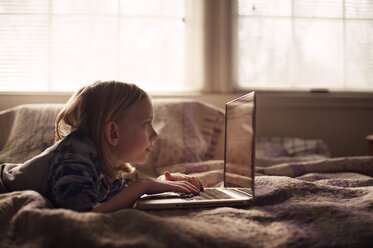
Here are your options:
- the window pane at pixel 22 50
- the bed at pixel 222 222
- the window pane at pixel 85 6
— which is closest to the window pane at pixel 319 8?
the window pane at pixel 85 6

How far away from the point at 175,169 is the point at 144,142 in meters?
0.43

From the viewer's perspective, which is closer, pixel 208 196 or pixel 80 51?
pixel 208 196

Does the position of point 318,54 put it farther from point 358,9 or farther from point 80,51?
point 80,51

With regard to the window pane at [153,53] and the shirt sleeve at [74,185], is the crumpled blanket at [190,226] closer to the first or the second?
the shirt sleeve at [74,185]

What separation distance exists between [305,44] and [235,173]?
4.82 ft

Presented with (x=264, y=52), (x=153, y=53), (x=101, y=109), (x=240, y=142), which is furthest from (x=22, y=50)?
(x=240, y=142)

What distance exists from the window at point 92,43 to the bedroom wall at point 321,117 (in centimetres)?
43

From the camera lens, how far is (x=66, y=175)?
792 millimetres

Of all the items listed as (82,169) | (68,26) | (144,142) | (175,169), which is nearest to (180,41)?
(68,26)

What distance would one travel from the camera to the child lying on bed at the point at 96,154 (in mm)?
800

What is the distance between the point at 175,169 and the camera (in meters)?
1.40

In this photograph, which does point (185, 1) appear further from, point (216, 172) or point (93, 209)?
point (93, 209)

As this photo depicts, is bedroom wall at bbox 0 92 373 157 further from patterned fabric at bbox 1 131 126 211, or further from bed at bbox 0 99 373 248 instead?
patterned fabric at bbox 1 131 126 211

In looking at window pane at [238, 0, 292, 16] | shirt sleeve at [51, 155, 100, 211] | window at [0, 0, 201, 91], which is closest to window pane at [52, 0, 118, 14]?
window at [0, 0, 201, 91]
